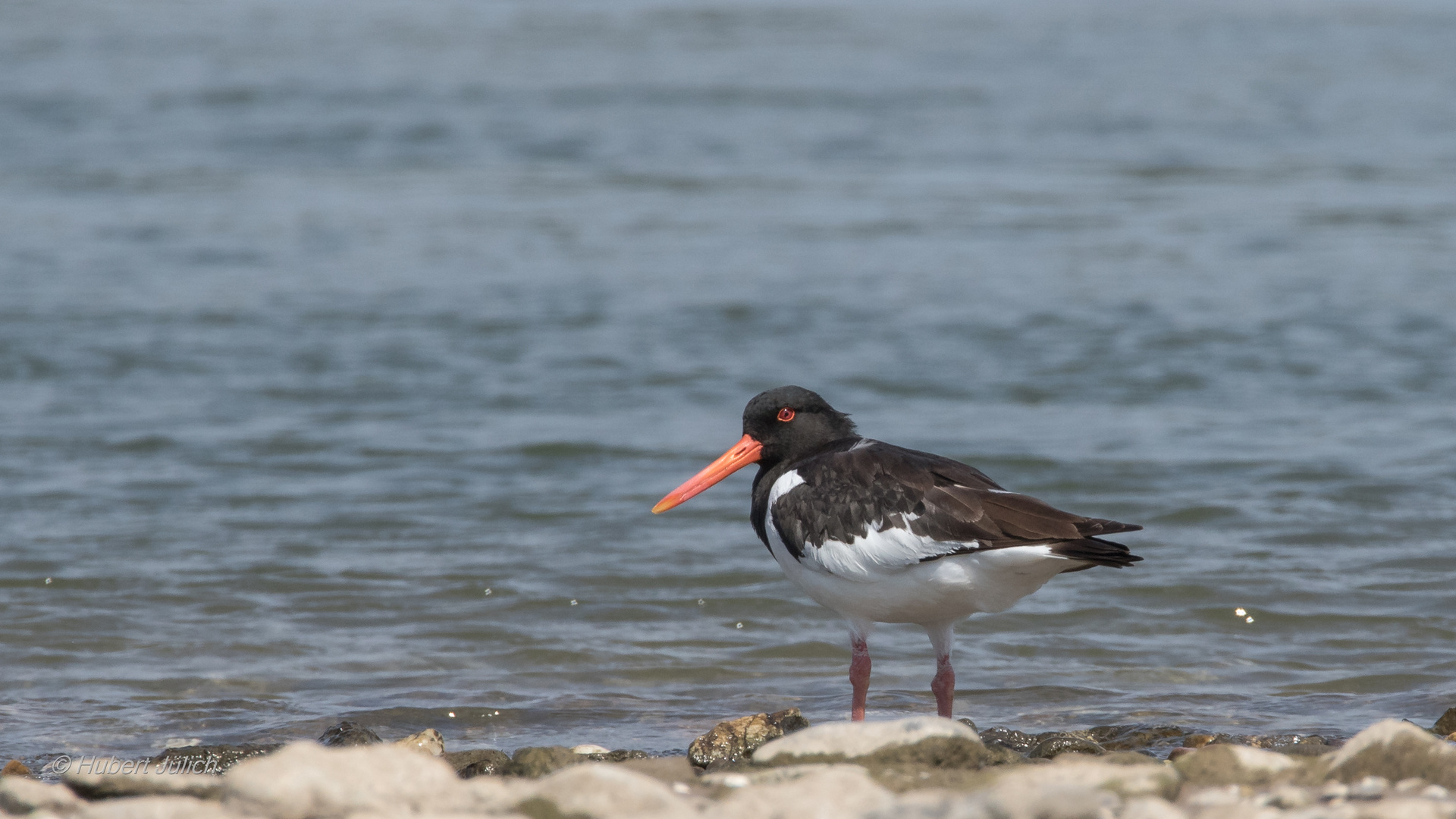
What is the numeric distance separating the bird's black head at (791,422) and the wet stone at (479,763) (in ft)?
→ 5.29

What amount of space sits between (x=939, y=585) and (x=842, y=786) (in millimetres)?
1416

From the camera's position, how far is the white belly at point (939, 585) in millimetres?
4789

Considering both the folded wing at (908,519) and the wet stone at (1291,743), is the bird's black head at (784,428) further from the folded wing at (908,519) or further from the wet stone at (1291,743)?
the wet stone at (1291,743)

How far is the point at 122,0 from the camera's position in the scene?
123ft

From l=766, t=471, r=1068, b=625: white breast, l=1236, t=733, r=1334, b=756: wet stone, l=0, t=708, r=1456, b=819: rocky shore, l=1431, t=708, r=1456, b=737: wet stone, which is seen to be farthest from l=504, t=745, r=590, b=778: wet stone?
l=1431, t=708, r=1456, b=737: wet stone

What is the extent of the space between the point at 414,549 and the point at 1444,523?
17.7 feet

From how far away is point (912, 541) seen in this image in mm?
4855

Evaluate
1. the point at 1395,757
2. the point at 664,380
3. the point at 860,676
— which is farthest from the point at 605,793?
the point at 664,380

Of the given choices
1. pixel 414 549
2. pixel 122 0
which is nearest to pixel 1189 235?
pixel 414 549

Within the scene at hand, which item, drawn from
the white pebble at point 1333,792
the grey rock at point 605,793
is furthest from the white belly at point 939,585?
the grey rock at point 605,793

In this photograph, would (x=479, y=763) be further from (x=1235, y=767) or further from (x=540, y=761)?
(x=1235, y=767)

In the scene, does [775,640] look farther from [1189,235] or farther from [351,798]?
[1189,235]

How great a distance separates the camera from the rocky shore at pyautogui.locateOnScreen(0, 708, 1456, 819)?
3.36 meters

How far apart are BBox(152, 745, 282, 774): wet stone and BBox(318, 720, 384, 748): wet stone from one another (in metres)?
0.18
